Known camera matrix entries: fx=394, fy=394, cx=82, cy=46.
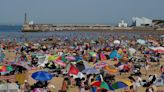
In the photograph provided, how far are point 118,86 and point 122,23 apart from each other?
10792 centimetres

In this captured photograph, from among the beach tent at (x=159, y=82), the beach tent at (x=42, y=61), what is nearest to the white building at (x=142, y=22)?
the beach tent at (x=42, y=61)

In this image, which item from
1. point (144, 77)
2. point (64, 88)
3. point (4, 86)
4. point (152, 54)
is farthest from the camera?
point (152, 54)

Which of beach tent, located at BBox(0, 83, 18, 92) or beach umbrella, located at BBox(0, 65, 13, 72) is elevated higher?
beach tent, located at BBox(0, 83, 18, 92)

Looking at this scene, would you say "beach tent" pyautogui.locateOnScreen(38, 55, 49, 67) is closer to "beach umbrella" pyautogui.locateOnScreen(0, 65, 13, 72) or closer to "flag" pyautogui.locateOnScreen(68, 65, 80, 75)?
"beach umbrella" pyautogui.locateOnScreen(0, 65, 13, 72)

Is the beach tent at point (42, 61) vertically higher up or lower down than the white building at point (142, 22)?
higher up

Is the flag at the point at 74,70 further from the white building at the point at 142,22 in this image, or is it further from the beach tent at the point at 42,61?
the white building at the point at 142,22

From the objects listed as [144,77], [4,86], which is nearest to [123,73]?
[144,77]

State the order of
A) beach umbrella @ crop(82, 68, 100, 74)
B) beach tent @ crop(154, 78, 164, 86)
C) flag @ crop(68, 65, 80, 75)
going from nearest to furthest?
beach tent @ crop(154, 78, 164, 86), flag @ crop(68, 65, 80, 75), beach umbrella @ crop(82, 68, 100, 74)

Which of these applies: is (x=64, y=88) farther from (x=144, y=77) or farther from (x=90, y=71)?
(x=144, y=77)

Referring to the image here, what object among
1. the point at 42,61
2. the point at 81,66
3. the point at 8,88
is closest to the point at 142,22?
the point at 42,61

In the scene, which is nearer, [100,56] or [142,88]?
[142,88]

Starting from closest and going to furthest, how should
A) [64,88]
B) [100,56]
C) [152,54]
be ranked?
1. [64,88]
2. [100,56]
3. [152,54]

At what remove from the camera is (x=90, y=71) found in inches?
759

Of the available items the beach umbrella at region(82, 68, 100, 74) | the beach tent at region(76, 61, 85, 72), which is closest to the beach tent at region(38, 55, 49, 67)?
the beach tent at region(76, 61, 85, 72)
